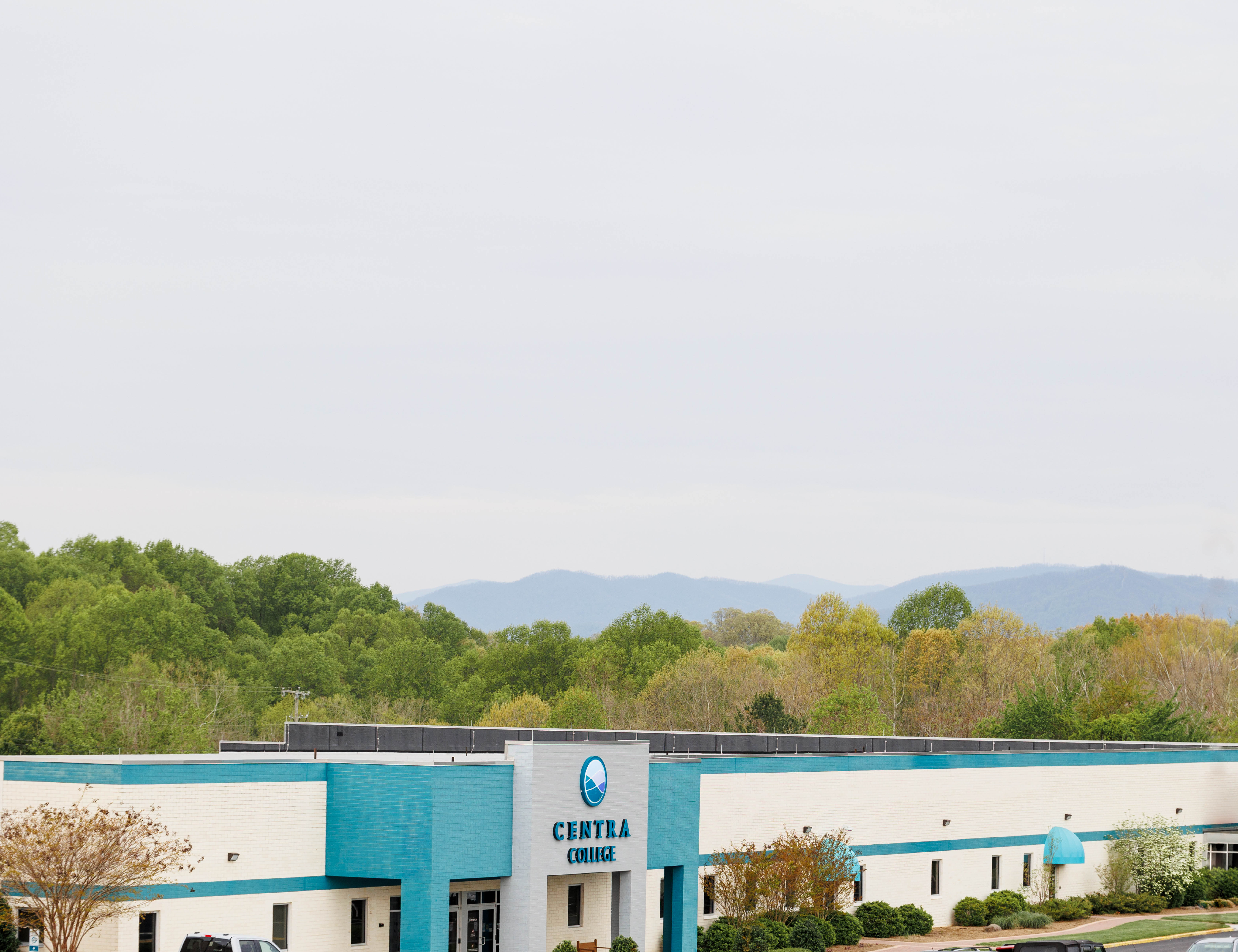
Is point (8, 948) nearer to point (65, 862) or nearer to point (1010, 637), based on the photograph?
point (65, 862)

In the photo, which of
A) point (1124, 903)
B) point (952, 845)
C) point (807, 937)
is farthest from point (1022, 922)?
point (807, 937)

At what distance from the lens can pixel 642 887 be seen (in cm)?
4169

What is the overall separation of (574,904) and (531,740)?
1064 centimetres

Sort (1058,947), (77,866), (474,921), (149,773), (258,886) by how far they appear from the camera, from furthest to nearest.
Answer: (1058,947) → (474,921) → (258,886) → (149,773) → (77,866)

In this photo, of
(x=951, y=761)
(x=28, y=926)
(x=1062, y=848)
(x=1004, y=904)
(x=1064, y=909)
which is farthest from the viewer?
(x=1062, y=848)

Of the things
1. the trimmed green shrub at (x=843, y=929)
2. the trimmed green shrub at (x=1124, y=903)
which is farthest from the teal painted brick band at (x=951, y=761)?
the trimmed green shrub at (x=1124, y=903)

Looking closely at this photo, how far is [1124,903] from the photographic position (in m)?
57.1

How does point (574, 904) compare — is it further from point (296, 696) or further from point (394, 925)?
point (296, 696)

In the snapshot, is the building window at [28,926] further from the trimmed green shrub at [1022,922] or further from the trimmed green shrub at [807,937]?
the trimmed green shrub at [1022,922]

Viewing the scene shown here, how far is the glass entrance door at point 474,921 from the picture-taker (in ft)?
127

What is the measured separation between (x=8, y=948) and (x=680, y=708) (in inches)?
3352

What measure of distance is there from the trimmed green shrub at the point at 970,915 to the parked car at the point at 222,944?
27028 mm

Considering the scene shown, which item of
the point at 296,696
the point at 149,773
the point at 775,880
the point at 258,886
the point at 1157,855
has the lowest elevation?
the point at 1157,855

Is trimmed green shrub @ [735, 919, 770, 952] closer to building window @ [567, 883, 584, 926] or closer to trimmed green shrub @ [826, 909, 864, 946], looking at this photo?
trimmed green shrub @ [826, 909, 864, 946]
